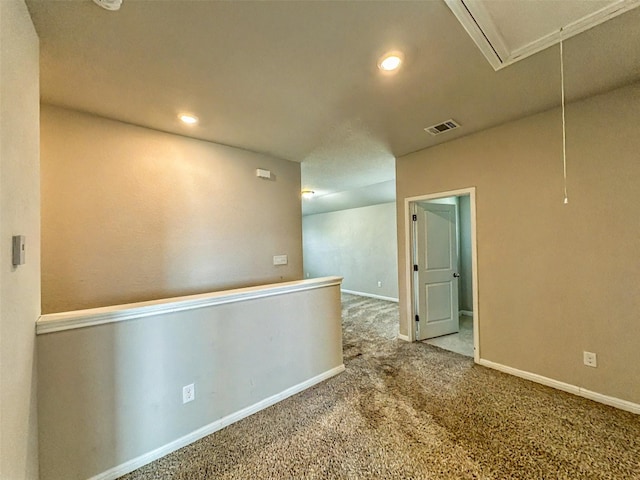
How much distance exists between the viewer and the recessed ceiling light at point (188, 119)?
249 centimetres

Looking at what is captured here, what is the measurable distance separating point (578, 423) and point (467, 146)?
2.67 meters

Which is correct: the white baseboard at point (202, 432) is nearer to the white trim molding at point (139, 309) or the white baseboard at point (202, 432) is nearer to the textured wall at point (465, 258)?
the white trim molding at point (139, 309)

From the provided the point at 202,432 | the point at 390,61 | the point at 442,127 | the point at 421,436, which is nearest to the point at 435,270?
the point at 442,127

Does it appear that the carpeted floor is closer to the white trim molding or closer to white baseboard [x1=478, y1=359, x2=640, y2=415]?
white baseboard [x1=478, y1=359, x2=640, y2=415]

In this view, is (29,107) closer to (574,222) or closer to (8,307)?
(8,307)

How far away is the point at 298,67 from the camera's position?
1.81 metres

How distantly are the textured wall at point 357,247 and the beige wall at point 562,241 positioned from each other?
3213 millimetres

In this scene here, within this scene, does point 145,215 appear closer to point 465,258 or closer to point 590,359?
point 590,359

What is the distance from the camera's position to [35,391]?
4.43 ft

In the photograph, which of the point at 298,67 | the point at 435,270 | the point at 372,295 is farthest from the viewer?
the point at 372,295

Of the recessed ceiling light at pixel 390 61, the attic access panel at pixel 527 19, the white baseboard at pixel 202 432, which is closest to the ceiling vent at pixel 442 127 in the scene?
the attic access panel at pixel 527 19

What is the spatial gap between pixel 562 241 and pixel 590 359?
103cm

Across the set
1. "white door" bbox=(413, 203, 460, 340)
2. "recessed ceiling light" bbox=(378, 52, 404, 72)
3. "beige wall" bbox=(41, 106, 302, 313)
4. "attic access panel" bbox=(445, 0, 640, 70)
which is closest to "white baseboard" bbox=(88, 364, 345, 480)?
"beige wall" bbox=(41, 106, 302, 313)

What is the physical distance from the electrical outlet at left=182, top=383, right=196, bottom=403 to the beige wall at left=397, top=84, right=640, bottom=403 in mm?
2916
